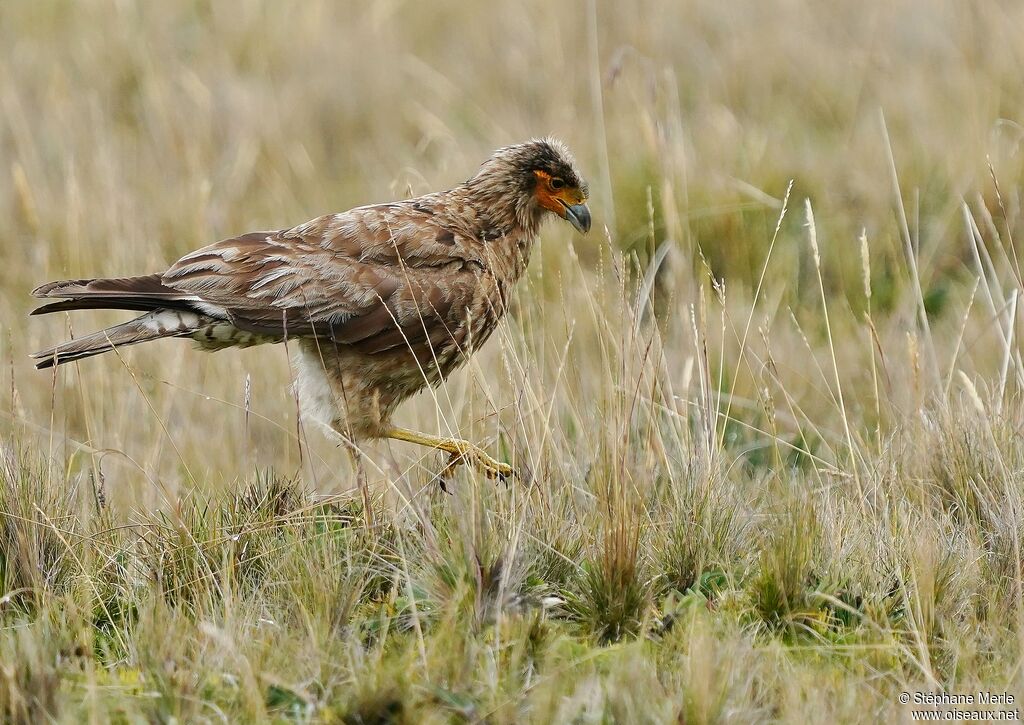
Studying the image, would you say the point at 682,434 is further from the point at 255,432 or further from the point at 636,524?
the point at 255,432

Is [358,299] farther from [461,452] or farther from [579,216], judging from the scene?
[579,216]

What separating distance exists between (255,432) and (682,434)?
9.23 ft

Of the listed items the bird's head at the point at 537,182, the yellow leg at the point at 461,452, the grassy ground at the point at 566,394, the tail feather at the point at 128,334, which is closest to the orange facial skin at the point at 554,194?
the bird's head at the point at 537,182

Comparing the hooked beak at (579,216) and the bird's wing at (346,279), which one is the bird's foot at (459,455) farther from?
the hooked beak at (579,216)

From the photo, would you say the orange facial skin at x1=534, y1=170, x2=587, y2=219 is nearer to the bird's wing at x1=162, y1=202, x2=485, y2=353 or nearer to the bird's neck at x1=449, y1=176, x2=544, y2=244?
the bird's neck at x1=449, y1=176, x2=544, y2=244

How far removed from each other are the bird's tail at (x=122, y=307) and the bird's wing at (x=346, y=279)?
0.26 feet

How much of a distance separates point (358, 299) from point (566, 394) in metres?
0.87

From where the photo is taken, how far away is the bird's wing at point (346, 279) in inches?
182

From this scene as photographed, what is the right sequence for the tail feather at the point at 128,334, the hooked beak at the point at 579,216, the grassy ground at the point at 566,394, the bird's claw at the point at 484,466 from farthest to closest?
the hooked beak at the point at 579,216 < the tail feather at the point at 128,334 < the bird's claw at the point at 484,466 < the grassy ground at the point at 566,394

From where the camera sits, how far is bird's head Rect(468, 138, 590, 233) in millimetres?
5227

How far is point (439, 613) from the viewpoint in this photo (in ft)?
11.6

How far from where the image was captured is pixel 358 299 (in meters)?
4.73

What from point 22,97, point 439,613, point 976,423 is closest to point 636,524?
point 439,613

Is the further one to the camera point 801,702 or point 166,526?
point 166,526
